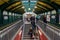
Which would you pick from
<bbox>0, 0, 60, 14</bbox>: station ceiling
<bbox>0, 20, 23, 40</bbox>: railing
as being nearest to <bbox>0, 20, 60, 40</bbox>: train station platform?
<bbox>0, 20, 23, 40</bbox>: railing

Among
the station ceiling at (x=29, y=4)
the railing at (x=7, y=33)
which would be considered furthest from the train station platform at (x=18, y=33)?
the station ceiling at (x=29, y=4)

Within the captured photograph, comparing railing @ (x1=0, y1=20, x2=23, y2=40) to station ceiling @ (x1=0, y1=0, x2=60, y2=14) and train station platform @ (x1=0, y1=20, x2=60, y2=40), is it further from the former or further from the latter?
station ceiling @ (x1=0, y1=0, x2=60, y2=14)

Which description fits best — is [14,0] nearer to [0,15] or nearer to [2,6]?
[2,6]

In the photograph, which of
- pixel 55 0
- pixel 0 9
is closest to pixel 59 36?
pixel 55 0

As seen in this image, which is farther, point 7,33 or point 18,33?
point 18,33

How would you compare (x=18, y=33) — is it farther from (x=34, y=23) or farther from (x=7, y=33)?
(x=7, y=33)

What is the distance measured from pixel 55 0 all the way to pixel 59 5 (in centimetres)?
212

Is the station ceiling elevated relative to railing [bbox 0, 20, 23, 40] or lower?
elevated

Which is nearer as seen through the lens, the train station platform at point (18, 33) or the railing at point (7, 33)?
the railing at point (7, 33)

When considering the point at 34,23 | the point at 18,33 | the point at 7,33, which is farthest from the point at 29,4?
the point at 7,33

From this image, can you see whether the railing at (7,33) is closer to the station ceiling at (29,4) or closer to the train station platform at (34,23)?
Answer: the train station platform at (34,23)

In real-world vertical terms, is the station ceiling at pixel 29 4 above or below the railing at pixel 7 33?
above

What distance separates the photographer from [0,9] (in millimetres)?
19828

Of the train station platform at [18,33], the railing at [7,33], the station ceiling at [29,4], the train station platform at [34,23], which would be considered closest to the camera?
the railing at [7,33]
